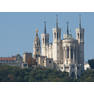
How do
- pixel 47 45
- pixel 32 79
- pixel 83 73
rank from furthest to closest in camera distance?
pixel 47 45
pixel 83 73
pixel 32 79

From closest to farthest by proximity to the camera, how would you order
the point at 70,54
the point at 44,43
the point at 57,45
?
the point at 70,54 < the point at 57,45 < the point at 44,43

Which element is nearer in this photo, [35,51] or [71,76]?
[71,76]

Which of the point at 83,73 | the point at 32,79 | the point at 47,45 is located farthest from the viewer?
the point at 47,45

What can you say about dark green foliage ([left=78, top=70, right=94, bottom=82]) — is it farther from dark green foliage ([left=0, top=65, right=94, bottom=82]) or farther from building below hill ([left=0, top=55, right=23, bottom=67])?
building below hill ([left=0, top=55, right=23, bottom=67])

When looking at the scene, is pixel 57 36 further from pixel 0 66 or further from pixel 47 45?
pixel 0 66

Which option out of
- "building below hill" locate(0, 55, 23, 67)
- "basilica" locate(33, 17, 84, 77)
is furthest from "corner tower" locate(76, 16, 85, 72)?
"building below hill" locate(0, 55, 23, 67)

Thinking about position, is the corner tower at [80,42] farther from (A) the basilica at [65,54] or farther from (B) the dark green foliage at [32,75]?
(B) the dark green foliage at [32,75]

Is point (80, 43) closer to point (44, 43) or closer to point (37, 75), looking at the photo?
point (44, 43)

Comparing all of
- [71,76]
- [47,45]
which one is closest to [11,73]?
[71,76]

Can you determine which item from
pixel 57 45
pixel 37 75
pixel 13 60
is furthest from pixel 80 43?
pixel 37 75
